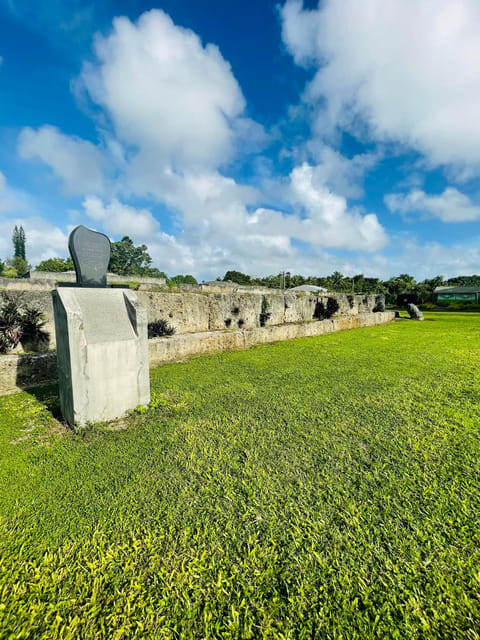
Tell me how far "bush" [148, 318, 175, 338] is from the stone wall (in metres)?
0.12

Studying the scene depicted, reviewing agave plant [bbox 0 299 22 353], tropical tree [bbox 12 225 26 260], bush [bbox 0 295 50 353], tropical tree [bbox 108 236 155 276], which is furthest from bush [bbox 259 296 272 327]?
tropical tree [bbox 12 225 26 260]

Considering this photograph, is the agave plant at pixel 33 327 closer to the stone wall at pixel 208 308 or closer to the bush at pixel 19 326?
the bush at pixel 19 326

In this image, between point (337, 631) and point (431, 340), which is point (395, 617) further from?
point (431, 340)

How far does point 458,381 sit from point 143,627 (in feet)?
17.2

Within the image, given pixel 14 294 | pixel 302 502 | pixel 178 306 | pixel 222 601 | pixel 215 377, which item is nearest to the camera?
pixel 222 601

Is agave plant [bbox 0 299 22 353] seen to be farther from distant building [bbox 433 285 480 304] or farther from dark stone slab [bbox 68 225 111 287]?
distant building [bbox 433 285 480 304]

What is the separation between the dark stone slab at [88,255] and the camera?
355 centimetres

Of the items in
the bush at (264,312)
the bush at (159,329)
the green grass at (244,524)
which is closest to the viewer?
the green grass at (244,524)

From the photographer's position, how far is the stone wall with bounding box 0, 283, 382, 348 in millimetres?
5258

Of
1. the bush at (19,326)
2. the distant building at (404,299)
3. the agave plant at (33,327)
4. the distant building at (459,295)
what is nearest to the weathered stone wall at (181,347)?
the bush at (19,326)

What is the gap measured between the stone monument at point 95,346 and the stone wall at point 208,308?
177 centimetres

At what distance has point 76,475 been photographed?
2152mm

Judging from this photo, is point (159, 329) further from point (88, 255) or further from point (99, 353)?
point (99, 353)

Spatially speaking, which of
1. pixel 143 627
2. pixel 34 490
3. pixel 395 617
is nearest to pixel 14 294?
pixel 34 490
